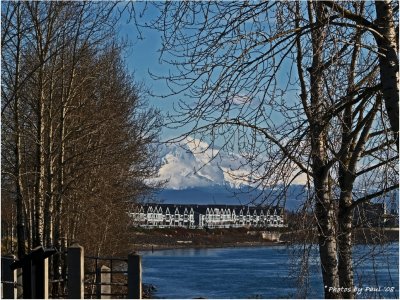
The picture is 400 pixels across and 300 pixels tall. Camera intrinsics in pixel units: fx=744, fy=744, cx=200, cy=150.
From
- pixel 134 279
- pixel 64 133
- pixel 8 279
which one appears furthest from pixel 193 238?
pixel 8 279

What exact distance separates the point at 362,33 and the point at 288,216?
91.5 inches

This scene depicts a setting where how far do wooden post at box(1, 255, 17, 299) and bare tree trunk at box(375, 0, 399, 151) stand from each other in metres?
8.15

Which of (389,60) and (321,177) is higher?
(389,60)

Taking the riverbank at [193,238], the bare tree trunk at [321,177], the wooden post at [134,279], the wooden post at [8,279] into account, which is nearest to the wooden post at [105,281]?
the wooden post at [134,279]

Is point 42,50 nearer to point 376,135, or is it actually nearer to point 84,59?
point 84,59

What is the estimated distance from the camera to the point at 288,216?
8.28 metres

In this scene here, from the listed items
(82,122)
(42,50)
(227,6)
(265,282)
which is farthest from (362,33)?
(265,282)

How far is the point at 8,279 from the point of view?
13.1 m

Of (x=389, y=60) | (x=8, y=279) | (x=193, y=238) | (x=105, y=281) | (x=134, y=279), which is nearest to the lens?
(x=389, y=60)

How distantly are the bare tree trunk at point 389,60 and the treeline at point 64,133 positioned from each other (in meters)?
10.7

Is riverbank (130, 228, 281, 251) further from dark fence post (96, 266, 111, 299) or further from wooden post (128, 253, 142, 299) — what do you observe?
wooden post (128, 253, 142, 299)

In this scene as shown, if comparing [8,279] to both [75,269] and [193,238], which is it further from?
[193,238]

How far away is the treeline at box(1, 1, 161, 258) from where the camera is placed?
1864cm

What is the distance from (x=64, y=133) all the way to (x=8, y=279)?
761 cm
